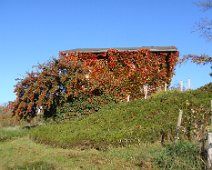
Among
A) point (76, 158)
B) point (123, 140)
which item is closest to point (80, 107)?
point (123, 140)

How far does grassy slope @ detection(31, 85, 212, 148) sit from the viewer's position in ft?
53.6

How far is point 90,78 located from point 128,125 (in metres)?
12.1

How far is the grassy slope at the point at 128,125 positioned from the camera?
16.3 meters

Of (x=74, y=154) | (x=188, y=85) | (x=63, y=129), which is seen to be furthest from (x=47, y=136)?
(x=188, y=85)

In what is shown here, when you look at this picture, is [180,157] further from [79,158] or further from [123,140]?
[123,140]

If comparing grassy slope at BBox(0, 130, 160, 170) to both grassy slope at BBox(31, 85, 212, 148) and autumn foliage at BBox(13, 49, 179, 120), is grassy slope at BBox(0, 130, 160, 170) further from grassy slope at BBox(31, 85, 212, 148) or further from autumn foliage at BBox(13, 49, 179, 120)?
autumn foliage at BBox(13, 49, 179, 120)

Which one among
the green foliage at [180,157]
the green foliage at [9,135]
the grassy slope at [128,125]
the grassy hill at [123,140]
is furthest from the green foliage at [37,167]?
the green foliage at [9,135]

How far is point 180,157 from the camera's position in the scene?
1098 cm

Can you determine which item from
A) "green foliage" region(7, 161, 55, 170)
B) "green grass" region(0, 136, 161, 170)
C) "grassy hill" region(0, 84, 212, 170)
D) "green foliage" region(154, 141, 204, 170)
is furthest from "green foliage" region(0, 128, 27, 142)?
"green foliage" region(154, 141, 204, 170)

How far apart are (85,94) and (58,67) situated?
2574 mm

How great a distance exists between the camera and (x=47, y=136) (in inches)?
797

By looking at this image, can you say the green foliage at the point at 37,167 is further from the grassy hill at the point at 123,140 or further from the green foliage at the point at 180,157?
the green foliage at the point at 180,157

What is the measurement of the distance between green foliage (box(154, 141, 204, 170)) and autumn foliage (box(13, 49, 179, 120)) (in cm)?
1687

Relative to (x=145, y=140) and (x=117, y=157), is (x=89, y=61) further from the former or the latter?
(x=117, y=157)
